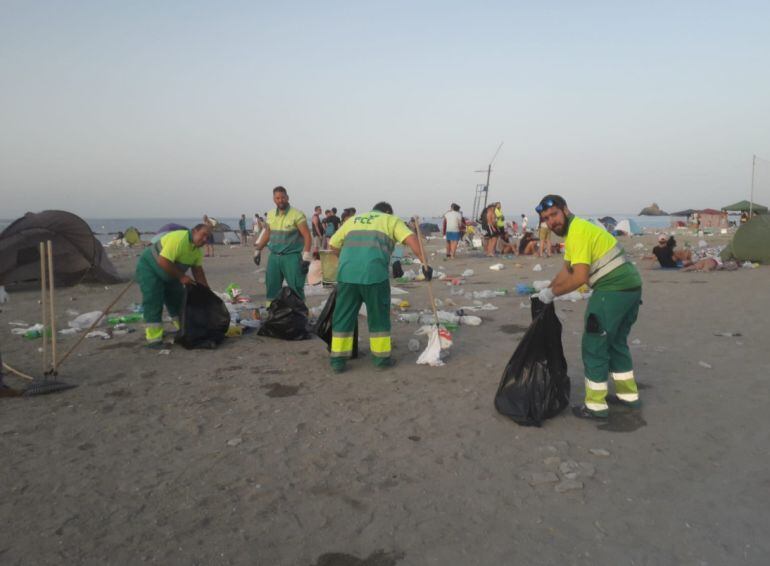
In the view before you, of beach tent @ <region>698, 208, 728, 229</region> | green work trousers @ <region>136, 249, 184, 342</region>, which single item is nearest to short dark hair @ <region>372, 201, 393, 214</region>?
green work trousers @ <region>136, 249, 184, 342</region>

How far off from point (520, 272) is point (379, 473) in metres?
10.1

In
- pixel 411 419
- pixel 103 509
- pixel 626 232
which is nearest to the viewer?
pixel 103 509

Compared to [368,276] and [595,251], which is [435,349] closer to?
[368,276]

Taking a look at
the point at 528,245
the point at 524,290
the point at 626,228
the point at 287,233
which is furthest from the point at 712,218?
the point at 287,233

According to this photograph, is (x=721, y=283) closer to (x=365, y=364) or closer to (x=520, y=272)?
(x=520, y=272)

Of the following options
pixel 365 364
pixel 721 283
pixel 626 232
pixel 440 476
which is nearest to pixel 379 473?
pixel 440 476

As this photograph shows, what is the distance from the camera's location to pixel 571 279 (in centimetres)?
373

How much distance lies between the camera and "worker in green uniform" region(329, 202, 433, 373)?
16.3ft

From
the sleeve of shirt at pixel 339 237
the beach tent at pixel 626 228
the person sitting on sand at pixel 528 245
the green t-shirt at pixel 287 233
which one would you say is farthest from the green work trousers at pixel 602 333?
the beach tent at pixel 626 228

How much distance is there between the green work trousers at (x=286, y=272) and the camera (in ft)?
21.7

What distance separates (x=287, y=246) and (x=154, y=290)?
158cm

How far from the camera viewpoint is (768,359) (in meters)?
5.20

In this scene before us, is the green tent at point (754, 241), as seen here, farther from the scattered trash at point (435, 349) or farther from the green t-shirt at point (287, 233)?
the green t-shirt at point (287, 233)

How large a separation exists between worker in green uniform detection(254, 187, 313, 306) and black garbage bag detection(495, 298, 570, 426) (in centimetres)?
334
